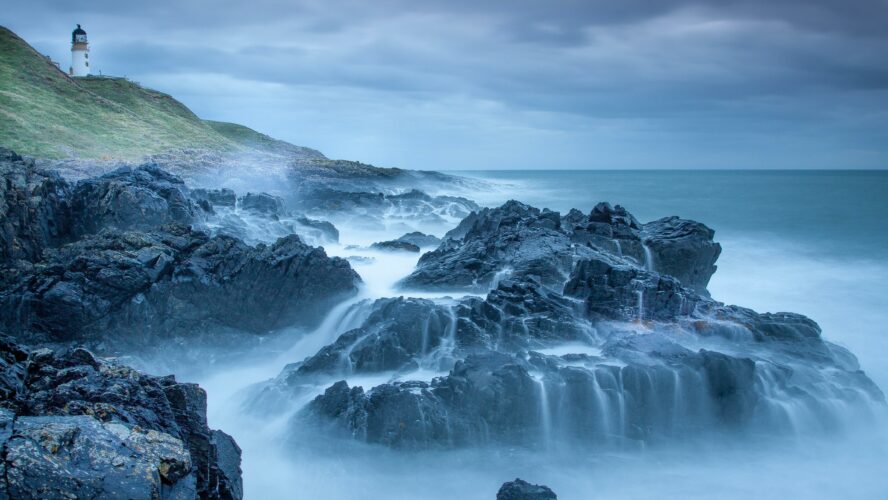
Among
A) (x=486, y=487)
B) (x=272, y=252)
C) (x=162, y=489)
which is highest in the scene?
(x=272, y=252)

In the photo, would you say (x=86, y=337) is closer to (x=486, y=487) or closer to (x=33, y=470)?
(x=486, y=487)

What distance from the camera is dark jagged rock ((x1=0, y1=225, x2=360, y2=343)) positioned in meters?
15.5

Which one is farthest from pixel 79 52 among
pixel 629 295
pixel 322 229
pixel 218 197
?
pixel 629 295

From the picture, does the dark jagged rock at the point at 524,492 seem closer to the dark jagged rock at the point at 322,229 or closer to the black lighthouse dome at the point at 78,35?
the dark jagged rock at the point at 322,229

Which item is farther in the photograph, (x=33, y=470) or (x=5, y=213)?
(x=5, y=213)

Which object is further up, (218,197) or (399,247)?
(218,197)

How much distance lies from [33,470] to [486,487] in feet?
26.3

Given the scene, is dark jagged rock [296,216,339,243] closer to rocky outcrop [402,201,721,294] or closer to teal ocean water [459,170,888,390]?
rocky outcrop [402,201,721,294]

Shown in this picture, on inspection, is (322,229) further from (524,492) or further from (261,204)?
(524,492)

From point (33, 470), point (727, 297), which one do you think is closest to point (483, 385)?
point (33, 470)

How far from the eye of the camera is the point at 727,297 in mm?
26250

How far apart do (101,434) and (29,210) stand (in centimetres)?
1685

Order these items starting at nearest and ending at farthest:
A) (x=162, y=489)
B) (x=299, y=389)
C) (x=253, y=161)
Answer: (x=162, y=489) → (x=299, y=389) → (x=253, y=161)

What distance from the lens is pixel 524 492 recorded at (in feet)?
32.4
